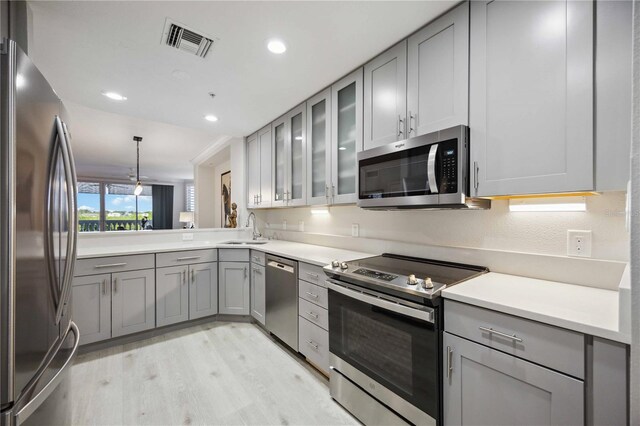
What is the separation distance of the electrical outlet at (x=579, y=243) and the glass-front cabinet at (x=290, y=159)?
1.93m

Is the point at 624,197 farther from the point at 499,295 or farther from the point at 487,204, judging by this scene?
the point at 499,295

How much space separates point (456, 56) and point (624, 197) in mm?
1025

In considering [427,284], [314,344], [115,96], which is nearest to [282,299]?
[314,344]

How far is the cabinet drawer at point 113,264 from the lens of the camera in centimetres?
239

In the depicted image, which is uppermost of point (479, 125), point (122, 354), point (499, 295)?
point (479, 125)

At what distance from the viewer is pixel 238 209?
416 cm

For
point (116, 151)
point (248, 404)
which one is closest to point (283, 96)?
point (248, 404)

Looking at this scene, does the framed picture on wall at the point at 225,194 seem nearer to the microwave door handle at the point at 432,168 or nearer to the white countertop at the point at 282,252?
the white countertop at the point at 282,252

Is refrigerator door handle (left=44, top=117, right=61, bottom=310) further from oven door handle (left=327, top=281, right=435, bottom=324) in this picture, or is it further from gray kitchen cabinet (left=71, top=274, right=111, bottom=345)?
gray kitchen cabinet (left=71, top=274, right=111, bottom=345)

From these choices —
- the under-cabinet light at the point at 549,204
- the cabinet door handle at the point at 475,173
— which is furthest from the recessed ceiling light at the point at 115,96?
the under-cabinet light at the point at 549,204

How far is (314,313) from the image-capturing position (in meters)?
2.07

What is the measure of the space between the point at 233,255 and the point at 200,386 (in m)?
1.34

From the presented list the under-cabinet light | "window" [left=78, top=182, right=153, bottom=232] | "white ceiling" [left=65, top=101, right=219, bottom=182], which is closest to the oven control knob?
the under-cabinet light

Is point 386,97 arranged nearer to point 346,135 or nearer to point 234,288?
point 346,135
